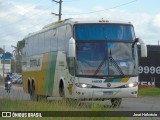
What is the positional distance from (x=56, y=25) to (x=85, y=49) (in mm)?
3940

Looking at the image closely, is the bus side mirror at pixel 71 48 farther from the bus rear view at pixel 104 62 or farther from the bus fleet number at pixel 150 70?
the bus fleet number at pixel 150 70

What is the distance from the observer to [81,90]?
1808 cm

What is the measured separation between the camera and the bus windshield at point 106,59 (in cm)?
1830

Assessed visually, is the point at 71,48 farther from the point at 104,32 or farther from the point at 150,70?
the point at 150,70

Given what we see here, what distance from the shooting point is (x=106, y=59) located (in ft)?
60.4

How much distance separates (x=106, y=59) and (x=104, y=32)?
1329mm

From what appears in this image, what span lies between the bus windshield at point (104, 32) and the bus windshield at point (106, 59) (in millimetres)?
283

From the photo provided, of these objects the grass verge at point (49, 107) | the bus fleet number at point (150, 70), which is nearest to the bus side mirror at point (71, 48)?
the grass verge at point (49, 107)

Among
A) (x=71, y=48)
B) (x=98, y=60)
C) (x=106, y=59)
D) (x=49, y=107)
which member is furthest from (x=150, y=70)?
(x=49, y=107)

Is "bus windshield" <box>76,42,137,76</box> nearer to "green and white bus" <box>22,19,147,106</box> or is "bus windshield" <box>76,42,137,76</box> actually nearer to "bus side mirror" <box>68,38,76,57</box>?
"green and white bus" <box>22,19,147,106</box>

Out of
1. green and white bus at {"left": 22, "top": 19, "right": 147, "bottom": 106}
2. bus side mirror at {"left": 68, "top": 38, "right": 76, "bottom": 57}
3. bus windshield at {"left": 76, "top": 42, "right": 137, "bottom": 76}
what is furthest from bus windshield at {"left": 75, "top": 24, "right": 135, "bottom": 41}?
bus side mirror at {"left": 68, "top": 38, "right": 76, "bottom": 57}

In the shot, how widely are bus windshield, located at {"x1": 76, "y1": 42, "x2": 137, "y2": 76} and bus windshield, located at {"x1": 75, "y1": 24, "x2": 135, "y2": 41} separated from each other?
0.28m

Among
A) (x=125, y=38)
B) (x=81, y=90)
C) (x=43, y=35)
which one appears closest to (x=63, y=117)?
(x=81, y=90)

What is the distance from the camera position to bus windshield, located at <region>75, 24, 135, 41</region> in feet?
61.6
